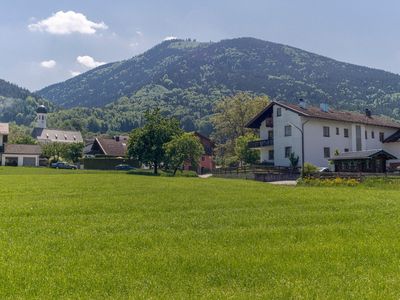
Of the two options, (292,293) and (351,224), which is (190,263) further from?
(351,224)

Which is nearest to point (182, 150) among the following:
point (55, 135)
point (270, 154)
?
point (270, 154)

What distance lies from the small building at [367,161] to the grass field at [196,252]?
114ft

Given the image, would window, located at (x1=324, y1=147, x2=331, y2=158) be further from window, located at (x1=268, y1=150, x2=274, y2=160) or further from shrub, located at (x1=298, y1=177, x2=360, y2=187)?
shrub, located at (x1=298, y1=177, x2=360, y2=187)

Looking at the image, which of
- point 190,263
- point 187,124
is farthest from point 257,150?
point 187,124

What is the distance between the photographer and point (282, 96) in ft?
606

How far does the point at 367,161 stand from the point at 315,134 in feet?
31.4

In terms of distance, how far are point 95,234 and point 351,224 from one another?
7030 millimetres

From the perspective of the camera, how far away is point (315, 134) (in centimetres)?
5534

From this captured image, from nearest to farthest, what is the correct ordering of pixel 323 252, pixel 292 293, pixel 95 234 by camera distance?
pixel 292 293, pixel 323 252, pixel 95 234

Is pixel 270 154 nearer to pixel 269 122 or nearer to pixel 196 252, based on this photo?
pixel 269 122

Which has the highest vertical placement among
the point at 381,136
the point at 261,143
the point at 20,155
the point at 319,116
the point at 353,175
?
the point at 319,116

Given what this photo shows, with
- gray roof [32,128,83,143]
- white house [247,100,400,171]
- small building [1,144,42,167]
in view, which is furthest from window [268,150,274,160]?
gray roof [32,128,83,143]

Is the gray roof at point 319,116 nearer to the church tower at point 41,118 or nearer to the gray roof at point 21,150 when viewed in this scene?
the gray roof at point 21,150

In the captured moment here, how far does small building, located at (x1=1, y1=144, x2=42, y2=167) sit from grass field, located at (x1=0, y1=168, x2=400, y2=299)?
7419 cm
